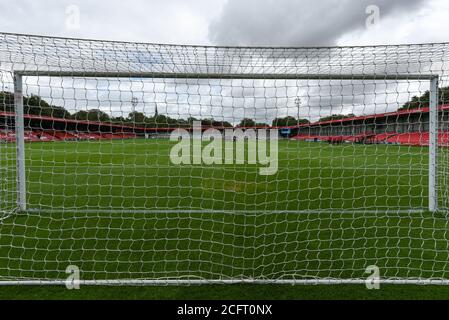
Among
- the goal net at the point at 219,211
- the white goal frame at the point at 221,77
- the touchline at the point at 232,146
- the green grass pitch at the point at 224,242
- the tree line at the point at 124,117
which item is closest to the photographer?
the white goal frame at the point at 221,77

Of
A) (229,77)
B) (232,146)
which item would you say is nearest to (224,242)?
(229,77)

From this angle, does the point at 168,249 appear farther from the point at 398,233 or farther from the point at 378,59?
the point at 378,59

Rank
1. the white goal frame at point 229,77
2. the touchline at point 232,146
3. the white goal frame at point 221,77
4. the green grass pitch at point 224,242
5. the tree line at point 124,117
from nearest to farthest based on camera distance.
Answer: the white goal frame at point 221,77 → the green grass pitch at point 224,242 → the white goal frame at point 229,77 → the tree line at point 124,117 → the touchline at point 232,146

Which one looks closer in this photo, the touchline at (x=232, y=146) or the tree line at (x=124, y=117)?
the tree line at (x=124, y=117)

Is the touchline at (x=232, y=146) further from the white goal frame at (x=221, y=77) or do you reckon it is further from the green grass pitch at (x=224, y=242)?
the green grass pitch at (x=224, y=242)

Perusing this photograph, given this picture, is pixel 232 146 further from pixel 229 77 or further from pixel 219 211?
pixel 229 77

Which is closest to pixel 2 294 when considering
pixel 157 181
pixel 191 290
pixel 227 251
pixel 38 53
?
pixel 191 290

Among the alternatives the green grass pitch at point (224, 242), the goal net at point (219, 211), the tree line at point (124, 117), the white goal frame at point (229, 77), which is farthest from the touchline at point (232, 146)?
the green grass pitch at point (224, 242)

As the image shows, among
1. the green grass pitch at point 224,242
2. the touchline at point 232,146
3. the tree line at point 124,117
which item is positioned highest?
the tree line at point 124,117

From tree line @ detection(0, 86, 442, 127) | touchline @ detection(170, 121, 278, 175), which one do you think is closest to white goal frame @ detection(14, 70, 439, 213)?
tree line @ detection(0, 86, 442, 127)

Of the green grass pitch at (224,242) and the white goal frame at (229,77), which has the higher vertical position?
the white goal frame at (229,77)

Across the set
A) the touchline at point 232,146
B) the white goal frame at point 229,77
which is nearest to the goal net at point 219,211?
the white goal frame at point 229,77

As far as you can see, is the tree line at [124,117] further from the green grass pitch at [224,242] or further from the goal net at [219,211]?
the green grass pitch at [224,242]

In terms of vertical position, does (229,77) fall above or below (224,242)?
above
